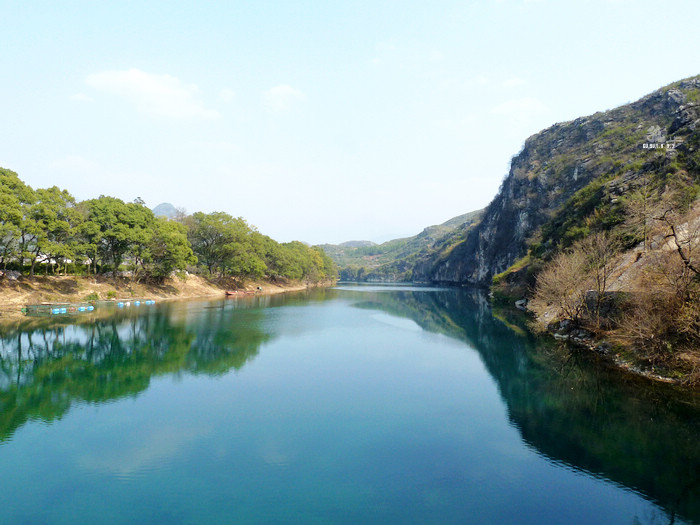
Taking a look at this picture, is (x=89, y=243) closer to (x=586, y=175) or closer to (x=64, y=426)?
(x=64, y=426)

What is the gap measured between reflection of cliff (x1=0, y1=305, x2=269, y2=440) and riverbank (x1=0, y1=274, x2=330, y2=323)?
42.9 feet

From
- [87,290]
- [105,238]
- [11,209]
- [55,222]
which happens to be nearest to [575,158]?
[105,238]

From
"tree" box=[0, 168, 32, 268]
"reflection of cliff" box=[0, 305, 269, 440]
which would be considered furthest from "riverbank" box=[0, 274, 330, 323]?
"reflection of cliff" box=[0, 305, 269, 440]

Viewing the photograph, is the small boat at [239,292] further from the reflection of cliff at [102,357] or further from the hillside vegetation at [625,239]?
the hillside vegetation at [625,239]

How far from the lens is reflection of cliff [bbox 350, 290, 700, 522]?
12.7m

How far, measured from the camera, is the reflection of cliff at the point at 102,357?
774 inches

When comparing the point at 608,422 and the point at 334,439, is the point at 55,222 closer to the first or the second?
the point at 334,439

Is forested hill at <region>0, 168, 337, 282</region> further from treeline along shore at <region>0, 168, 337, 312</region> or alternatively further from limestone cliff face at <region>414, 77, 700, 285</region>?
limestone cliff face at <region>414, 77, 700, 285</region>

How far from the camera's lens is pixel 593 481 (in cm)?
1252

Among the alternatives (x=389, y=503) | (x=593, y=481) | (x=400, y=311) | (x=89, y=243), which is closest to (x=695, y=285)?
(x=593, y=481)

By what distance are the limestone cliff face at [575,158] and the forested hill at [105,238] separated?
66.9 metres

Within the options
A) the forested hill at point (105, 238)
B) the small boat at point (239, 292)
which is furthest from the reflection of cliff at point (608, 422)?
the small boat at point (239, 292)

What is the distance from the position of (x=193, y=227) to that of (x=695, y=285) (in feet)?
291

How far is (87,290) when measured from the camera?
186ft
